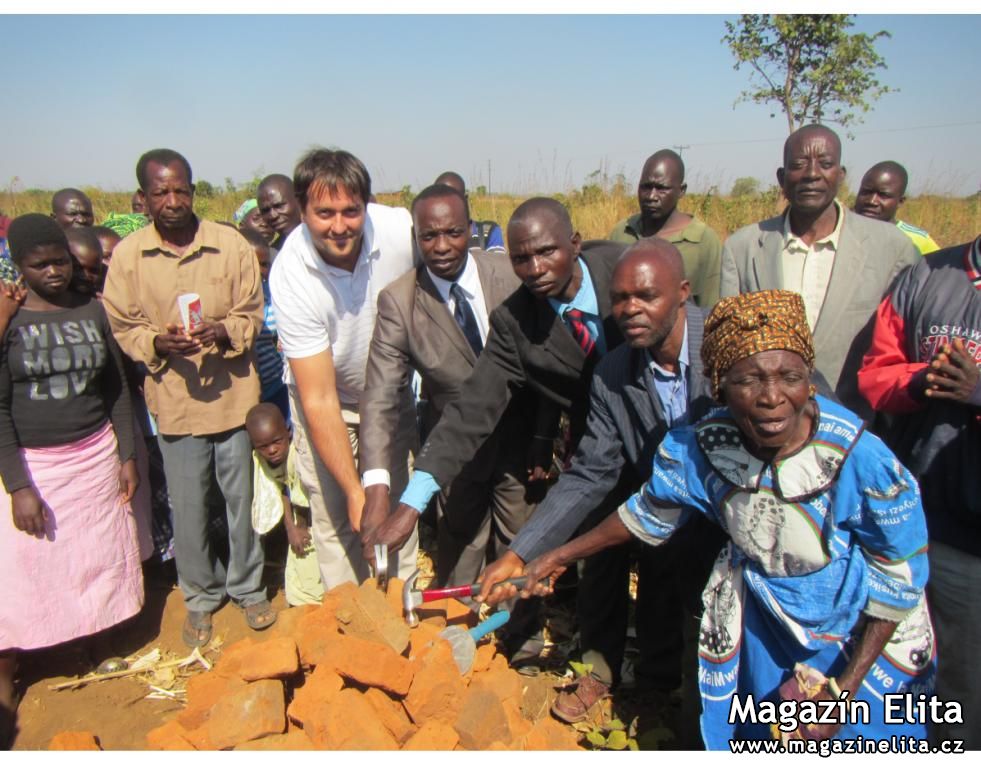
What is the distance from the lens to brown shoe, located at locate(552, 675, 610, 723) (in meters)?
2.96

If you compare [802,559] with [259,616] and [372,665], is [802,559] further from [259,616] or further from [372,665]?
[259,616]

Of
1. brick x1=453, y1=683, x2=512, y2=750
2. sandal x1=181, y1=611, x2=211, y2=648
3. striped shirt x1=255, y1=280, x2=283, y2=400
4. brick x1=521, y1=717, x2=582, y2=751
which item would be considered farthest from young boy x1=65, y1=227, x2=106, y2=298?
brick x1=521, y1=717, x2=582, y2=751

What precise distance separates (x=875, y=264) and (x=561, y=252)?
1.51 metres

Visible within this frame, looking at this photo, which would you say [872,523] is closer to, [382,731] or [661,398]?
[661,398]

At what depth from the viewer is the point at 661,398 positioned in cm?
236

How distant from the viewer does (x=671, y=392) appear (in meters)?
2.33

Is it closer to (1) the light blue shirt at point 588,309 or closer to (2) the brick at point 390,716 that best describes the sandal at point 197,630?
(2) the brick at point 390,716

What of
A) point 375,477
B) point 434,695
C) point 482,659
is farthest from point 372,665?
point 375,477

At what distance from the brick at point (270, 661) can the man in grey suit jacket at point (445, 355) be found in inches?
23.7

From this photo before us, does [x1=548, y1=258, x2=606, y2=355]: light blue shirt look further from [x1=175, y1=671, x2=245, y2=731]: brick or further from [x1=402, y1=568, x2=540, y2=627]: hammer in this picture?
[x1=175, y1=671, x2=245, y2=731]: brick

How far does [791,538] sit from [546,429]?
1532 mm

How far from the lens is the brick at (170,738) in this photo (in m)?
2.15

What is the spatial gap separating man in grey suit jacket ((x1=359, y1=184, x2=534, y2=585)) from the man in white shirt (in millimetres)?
196

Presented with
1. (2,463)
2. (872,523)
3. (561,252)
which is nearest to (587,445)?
(561,252)
